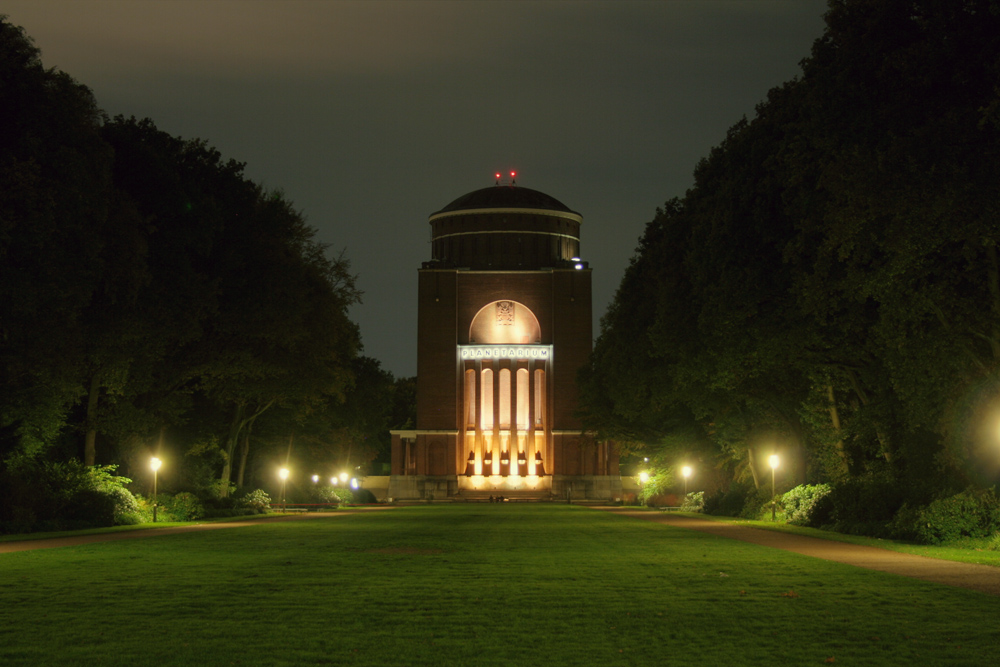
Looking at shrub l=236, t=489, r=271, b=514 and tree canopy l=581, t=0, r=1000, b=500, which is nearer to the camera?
tree canopy l=581, t=0, r=1000, b=500

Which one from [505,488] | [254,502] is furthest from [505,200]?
[254,502]

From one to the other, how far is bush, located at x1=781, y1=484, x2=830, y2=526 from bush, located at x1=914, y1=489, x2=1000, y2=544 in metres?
8.99

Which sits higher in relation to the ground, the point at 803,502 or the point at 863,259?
the point at 863,259

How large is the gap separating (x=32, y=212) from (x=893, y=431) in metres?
22.7

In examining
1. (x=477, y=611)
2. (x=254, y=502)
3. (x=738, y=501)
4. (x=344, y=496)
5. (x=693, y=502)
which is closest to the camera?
(x=477, y=611)

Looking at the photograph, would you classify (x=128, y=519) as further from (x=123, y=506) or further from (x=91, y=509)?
(x=91, y=509)

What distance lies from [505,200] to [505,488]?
1104 inches

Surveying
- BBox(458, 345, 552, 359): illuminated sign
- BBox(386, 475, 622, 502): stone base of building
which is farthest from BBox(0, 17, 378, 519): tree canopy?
BBox(458, 345, 552, 359): illuminated sign

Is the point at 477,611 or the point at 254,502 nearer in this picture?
the point at 477,611

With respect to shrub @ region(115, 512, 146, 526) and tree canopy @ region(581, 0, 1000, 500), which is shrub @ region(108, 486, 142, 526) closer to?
shrub @ region(115, 512, 146, 526)

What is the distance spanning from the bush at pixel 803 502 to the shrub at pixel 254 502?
21641 millimetres

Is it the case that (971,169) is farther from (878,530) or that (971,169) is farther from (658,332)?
(658,332)

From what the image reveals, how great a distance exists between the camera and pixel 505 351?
104 metres

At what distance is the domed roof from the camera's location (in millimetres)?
111500
